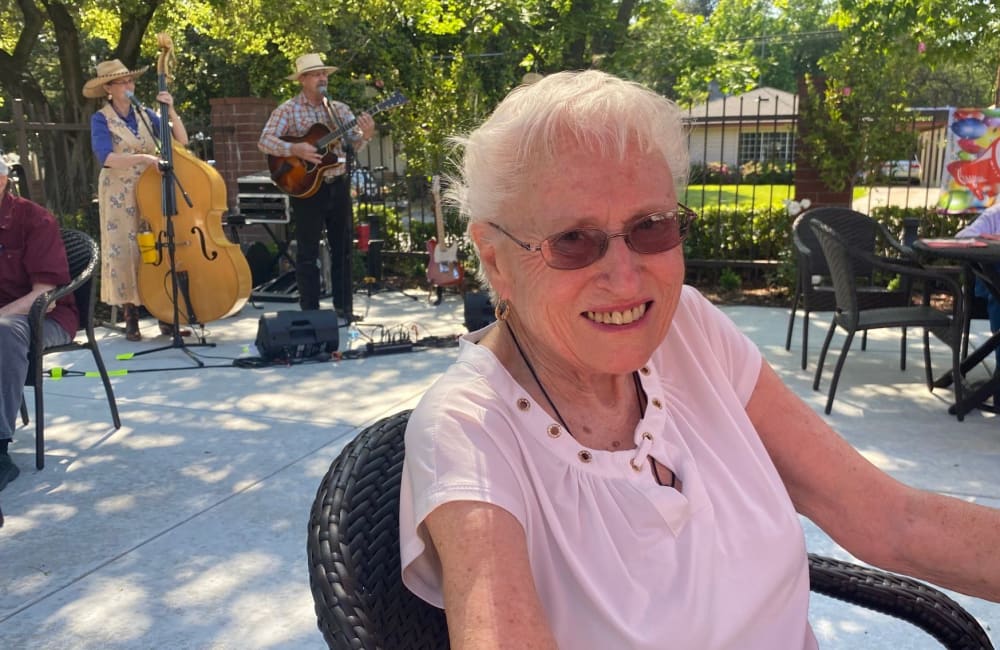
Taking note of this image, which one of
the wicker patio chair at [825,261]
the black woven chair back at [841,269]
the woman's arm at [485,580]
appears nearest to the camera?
the woman's arm at [485,580]

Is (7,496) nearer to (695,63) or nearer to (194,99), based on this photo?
(695,63)

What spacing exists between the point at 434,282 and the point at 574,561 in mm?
6654

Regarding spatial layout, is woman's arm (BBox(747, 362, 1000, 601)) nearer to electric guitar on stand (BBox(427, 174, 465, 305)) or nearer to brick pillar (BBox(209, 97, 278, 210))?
electric guitar on stand (BBox(427, 174, 465, 305))

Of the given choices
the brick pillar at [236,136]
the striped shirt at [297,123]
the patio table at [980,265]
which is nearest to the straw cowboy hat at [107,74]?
the striped shirt at [297,123]

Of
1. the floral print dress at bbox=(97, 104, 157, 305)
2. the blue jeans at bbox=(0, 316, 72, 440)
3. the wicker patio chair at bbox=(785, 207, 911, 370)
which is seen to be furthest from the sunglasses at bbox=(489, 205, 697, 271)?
the floral print dress at bbox=(97, 104, 157, 305)

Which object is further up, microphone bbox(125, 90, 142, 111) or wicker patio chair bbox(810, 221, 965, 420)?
microphone bbox(125, 90, 142, 111)

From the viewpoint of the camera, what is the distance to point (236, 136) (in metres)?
9.23

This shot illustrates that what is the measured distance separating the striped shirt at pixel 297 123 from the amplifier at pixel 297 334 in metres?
1.40

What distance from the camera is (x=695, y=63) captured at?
13875 millimetres

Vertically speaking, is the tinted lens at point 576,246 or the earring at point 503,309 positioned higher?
the tinted lens at point 576,246

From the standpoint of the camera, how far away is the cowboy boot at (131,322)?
634 centimetres

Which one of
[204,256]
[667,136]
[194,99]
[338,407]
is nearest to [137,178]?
[204,256]

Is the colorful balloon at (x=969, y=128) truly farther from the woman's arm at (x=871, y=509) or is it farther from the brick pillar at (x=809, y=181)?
the woman's arm at (x=871, y=509)

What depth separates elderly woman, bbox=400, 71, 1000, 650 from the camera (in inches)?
47.2
